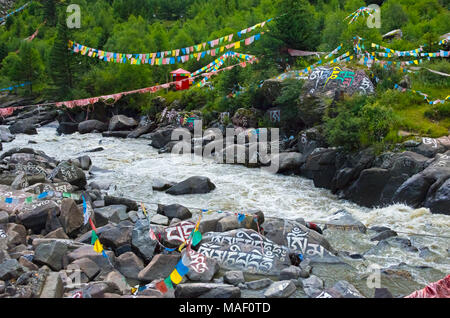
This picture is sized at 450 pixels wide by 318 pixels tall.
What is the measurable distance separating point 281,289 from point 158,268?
2388 mm

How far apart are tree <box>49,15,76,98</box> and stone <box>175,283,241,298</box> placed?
136ft

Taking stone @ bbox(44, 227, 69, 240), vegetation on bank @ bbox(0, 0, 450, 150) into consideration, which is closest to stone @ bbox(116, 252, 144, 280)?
stone @ bbox(44, 227, 69, 240)

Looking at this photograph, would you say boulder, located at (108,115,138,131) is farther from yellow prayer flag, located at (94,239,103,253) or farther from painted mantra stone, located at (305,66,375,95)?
yellow prayer flag, located at (94,239,103,253)

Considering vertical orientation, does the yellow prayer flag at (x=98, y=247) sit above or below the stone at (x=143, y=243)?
above

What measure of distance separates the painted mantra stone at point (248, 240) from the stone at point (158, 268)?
1286 millimetres

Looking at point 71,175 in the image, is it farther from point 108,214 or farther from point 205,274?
point 205,274

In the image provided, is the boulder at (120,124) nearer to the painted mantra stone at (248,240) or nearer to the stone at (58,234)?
the stone at (58,234)

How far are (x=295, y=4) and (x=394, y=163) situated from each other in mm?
16520

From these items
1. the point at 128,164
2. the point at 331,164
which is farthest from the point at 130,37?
the point at 331,164

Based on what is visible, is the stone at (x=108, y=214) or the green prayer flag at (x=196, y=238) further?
the stone at (x=108, y=214)

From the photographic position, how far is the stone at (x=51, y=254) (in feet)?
28.3

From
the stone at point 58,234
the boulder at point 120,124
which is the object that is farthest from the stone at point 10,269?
the boulder at point 120,124

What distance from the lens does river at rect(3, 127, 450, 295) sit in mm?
9945
